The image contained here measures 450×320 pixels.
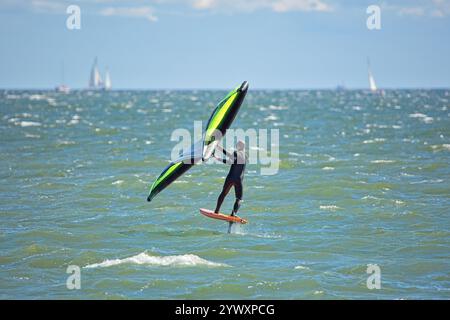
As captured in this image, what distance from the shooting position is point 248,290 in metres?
15.5

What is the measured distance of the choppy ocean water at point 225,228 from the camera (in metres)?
15.9

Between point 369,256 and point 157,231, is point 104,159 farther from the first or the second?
point 369,256

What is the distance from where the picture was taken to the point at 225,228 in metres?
20.8

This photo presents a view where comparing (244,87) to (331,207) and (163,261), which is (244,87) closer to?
(163,261)

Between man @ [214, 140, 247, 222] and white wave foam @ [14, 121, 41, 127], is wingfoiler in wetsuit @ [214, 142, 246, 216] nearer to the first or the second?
man @ [214, 140, 247, 222]

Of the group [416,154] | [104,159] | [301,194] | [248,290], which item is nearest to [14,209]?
[301,194]

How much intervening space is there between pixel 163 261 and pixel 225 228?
3636 mm

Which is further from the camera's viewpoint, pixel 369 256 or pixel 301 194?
pixel 301 194

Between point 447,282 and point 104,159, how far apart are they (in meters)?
21.2

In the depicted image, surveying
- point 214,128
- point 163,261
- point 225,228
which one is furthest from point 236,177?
point 163,261

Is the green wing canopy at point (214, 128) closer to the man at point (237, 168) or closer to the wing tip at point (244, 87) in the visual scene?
the wing tip at point (244, 87)

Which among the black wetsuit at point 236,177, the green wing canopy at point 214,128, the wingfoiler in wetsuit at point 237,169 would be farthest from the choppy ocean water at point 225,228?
the green wing canopy at point 214,128

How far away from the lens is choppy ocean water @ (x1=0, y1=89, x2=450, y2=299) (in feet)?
52.3

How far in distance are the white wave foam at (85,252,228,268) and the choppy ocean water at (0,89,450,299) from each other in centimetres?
4
